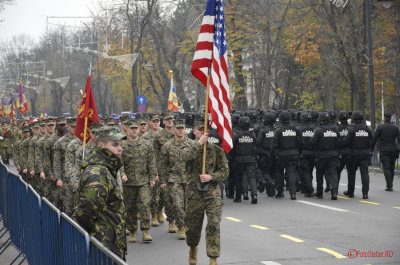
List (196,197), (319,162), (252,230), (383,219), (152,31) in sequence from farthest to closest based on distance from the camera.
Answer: (152,31) < (319,162) < (383,219) < (252,230) < (196,197)

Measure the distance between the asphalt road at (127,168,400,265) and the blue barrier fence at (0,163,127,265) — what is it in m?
1.76

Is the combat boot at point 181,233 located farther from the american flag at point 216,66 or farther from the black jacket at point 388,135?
the black jacket at point 388,135

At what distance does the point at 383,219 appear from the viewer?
12.3 m

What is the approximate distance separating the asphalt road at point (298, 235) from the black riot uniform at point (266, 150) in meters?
1.00

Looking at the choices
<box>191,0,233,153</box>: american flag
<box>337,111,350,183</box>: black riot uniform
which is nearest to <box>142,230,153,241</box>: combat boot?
<box>191,0,233,153</box>: american flag

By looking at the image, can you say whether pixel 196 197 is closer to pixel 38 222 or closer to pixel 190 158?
pixel 190 158

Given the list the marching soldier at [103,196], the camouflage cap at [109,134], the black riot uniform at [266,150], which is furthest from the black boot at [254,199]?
the camouflage cap at [109,134]

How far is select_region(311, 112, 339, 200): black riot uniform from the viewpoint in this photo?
1523 cm

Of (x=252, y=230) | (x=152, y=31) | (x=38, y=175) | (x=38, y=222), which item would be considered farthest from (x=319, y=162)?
(x=152, y=31)

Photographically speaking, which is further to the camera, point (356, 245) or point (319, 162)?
point (319, 162)

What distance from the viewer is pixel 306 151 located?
16.1 m

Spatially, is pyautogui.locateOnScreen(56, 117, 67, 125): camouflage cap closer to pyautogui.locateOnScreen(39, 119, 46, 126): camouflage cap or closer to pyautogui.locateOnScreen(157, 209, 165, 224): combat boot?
pyautogui.locateOnScreen(39, 119, 46, 126): camouflage cap

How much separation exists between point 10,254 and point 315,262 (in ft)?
15.5

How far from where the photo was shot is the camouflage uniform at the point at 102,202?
5301 millimetres
